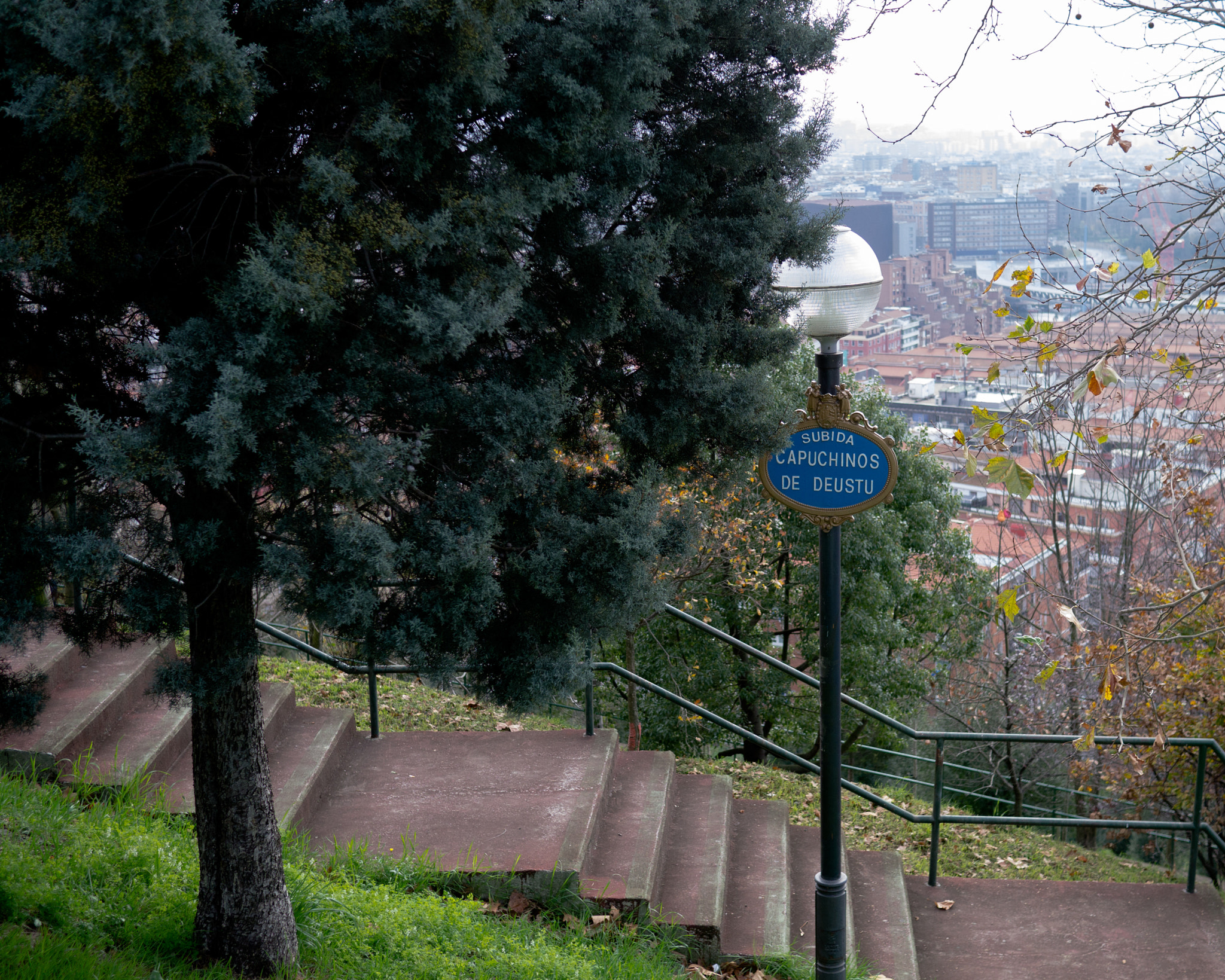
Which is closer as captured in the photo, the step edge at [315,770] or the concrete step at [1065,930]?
the step edge at [315,770]

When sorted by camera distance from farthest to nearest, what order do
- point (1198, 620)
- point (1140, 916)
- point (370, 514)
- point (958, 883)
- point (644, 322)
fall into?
1. point (1198, 620)
2. point (958, 883)
3. point (1140, 916)
4. point (644, 322)
5. point (370, 514)

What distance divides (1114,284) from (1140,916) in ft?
13.5

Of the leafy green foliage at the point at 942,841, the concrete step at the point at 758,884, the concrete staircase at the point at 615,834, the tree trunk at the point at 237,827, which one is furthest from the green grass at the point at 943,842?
the tree trunk at the point at 237,827

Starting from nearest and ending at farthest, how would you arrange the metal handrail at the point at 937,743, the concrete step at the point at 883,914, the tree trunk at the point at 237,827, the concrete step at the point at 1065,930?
the tree trunk at the point at 237,827 < the concrete step at the point at 883,914 < the concrete step at the point at 1065,930 < the metal handrail at the point at 937,743

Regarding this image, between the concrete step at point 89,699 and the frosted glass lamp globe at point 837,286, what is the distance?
368 centimetres

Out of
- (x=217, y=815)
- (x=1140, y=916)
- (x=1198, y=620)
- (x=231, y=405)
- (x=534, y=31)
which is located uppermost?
(x=534, y=31)

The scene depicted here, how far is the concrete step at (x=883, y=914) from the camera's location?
5445mm

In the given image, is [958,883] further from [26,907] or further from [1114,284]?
[26,907]

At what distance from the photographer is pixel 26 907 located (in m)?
4.12

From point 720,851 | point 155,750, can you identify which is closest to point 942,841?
point 720,851

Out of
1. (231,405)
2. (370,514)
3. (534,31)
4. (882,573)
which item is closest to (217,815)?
(370,514)

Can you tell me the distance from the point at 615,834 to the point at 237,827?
2.35m

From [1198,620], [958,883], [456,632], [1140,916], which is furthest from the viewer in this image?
[1198,620]

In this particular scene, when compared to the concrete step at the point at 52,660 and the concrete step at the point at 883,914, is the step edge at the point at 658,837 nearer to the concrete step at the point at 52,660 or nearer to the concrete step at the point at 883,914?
the concrete step at the point at 883,914
